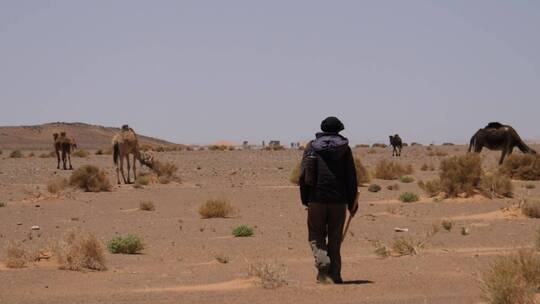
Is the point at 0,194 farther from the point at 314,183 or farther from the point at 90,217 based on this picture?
the point at 314,183

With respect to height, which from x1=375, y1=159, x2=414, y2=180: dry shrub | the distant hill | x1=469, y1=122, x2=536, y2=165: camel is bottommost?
x1=375, y1=159, x2=414, y2=180: dry shrub

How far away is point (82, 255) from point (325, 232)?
4174 millimetres

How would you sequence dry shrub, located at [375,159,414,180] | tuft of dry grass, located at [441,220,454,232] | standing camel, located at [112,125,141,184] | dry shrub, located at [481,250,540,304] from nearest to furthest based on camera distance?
dry shrub, located at [481,250,540,304] → tuft of dry grass, located at [441,220,454,232] → standing camel, located at [112,125,141,184] → dry shrub, located at [375,159,414,180]

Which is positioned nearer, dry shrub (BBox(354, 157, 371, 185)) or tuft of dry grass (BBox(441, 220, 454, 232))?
tuft of dry grass (BBox(441, 220, 454, 232))

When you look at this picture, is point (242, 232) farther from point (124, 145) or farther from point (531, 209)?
point (124, 145)

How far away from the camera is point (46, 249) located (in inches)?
556

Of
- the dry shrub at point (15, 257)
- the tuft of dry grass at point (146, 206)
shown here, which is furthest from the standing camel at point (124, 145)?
the dry shrub at point (15, 257)

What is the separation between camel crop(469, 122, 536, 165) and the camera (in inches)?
1352

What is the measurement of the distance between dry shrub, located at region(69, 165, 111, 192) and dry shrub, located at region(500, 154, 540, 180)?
1432 centimetres

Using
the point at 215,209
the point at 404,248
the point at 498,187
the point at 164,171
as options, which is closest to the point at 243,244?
the point at 404,248

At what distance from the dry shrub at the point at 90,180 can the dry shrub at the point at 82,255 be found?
1696cm

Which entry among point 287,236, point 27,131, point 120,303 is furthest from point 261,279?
point 27,131

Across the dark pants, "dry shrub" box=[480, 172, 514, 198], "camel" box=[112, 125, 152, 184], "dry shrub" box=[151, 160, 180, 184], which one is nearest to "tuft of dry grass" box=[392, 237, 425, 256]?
the dark pants

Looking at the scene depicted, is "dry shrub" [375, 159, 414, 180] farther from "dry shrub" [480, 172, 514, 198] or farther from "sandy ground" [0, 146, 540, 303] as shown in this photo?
"dry shrub" [480, 172, 514, 198]
